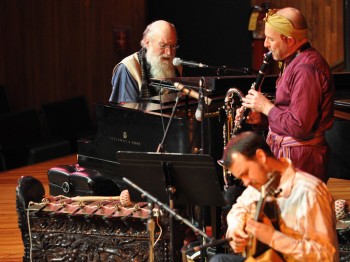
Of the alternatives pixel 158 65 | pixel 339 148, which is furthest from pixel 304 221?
pixel 158 65

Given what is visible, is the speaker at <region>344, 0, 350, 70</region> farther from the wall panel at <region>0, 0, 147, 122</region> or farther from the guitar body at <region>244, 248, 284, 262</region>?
the guitar body at <region>244, 248, 284, 262</region>

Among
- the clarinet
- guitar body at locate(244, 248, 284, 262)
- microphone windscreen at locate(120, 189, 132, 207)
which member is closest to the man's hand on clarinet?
the clarinet

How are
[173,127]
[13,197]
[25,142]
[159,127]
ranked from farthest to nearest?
1. [25,142]
2. [13,197]
3. [159,127]
4. [173,127]

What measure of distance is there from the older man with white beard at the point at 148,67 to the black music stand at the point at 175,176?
1.94m

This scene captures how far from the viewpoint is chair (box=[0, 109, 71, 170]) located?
331 inches

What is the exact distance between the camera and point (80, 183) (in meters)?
6.08

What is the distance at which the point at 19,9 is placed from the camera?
9773mm

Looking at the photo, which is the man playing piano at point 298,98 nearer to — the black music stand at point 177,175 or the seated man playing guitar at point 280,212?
the black music stand at point 177,175

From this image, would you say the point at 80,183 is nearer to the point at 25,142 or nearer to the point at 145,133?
the point at 145,133

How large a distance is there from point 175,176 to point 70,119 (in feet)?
16.1

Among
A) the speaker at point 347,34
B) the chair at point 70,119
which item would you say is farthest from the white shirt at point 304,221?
the chair at point 70,119

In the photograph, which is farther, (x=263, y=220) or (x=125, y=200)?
(x=125, y=200)

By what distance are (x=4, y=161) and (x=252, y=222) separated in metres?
5.17

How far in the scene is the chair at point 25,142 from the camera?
331 inches
